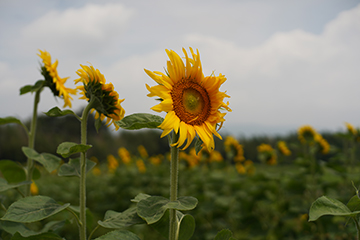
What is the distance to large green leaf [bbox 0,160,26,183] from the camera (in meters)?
1.27

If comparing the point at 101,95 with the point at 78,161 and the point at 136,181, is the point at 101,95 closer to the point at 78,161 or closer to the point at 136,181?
the point at 78,161

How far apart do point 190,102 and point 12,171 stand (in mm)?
949

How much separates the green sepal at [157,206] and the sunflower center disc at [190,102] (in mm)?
228

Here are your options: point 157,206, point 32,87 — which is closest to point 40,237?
point 157,206

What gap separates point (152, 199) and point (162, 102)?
0.27 metres

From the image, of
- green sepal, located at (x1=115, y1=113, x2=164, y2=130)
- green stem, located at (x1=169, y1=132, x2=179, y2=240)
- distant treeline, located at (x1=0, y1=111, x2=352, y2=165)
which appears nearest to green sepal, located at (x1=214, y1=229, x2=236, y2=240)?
green stem, located at (x1=169, y1=132, x2=179, y2=240)

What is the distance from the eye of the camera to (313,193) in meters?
3.17

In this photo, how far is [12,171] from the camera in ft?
4.27

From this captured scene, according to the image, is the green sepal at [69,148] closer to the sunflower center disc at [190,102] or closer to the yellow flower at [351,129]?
the sunflower center disc at [190,102]

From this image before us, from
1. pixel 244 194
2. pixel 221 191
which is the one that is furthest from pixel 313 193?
pixel 221 191

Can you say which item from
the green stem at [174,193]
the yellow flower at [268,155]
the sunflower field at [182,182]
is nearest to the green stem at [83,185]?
the sunflower field at [182,182]

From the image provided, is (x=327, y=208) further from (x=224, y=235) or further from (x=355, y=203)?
(x=224, y=235)

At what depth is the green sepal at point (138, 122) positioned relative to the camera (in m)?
0.77

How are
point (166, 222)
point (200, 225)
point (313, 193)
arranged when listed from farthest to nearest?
point (200, 225) < point (313, 193) < point (166, 222)
